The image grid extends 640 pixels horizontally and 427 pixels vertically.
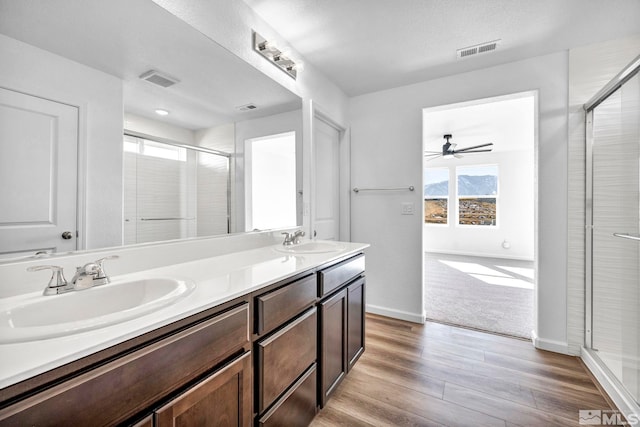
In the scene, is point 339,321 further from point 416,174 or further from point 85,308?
point 416,174

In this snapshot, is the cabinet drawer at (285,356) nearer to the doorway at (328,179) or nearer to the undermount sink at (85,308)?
the undermount sink at (85,308)

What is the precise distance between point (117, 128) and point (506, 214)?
21.9 feet

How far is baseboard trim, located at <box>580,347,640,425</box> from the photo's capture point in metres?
1.38

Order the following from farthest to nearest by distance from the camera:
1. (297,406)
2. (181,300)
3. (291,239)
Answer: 1. (291,239)
2. (297,406)
3. (181,300)

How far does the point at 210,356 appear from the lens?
2.67 feet

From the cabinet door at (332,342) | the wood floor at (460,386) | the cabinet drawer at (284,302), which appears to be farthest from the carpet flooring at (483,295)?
the cabinet drawer at (284,302)

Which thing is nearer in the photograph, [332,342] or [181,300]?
[181,300]

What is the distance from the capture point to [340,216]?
297 cm

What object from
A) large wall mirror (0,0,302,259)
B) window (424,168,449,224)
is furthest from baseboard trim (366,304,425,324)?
window (424,168,449,224)

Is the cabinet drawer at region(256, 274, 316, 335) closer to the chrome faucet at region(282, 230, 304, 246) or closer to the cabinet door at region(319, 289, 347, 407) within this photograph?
the cabinet door at region(319, 289, 347, 407)

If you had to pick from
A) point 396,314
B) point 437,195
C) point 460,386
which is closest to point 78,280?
point 460,386

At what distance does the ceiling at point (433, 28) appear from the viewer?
64.4 inches

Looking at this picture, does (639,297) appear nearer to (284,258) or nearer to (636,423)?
(636,423)
